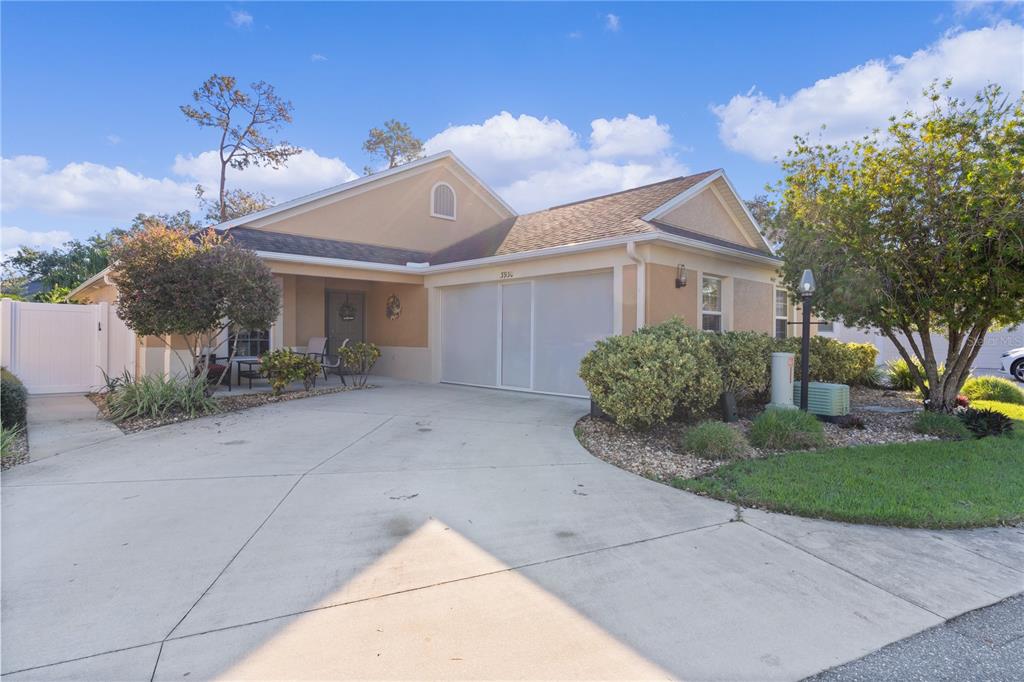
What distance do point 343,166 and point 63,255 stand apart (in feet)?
55.0

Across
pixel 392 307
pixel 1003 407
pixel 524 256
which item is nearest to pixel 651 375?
pixel 524 256

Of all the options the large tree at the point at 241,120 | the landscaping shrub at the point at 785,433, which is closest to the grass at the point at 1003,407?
the landscaping shrub at the point at 785,433

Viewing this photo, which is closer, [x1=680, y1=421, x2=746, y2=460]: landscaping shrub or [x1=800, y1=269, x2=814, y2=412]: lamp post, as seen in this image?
[x1=680, y1=421, x2=746, y2=460]: landscaping shrub

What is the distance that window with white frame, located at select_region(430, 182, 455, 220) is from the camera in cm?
1491

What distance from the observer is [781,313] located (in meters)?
13.4

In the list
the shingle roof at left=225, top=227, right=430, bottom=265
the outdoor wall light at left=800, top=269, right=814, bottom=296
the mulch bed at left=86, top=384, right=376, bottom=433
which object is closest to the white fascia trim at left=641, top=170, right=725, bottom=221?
the outdoor wall light at left=800, top=269, right=814, bottom=296

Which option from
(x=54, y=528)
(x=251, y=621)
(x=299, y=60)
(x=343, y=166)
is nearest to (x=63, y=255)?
(x=343, y=166)

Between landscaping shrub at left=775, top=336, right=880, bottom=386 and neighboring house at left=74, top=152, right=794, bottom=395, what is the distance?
4.91ft

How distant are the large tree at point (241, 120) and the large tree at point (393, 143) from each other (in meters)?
5.42

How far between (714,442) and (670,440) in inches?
32.9

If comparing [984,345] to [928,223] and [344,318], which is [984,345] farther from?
[344,318]

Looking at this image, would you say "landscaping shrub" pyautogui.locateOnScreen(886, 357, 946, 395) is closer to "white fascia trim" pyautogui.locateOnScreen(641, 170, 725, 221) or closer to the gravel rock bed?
"white fascia trim" pyautogui.locateOnScreen(641, 170, 725, 221)

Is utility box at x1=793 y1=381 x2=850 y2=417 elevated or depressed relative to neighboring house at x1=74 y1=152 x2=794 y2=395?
depressed

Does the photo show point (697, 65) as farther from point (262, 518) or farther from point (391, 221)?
point (262, 518)
